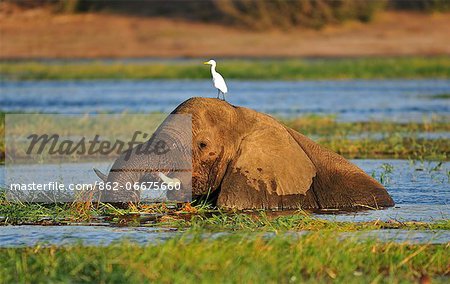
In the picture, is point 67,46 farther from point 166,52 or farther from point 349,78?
point 349,78

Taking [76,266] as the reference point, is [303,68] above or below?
below

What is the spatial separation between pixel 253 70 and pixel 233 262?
29.5 meters

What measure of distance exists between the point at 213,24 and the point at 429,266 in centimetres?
3797

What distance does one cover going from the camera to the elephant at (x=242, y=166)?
10273 millimetres

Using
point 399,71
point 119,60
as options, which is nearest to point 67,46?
point 119,60

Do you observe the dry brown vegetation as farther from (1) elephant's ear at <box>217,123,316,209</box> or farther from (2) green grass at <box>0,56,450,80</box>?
(1) elephant's ear at <box>217,123,316,209</box>

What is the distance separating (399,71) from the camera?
3662 cm

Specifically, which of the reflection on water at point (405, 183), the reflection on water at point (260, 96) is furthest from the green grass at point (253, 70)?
the reflection on water at point (405, 183)

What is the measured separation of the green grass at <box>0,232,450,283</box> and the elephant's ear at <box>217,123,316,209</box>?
189 centimetres

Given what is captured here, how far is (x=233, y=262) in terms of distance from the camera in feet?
25.6

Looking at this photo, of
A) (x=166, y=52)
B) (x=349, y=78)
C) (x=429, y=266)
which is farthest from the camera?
(x=166, y=52)

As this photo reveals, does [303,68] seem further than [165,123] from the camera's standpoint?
Yes

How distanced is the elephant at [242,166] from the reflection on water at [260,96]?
10877mm

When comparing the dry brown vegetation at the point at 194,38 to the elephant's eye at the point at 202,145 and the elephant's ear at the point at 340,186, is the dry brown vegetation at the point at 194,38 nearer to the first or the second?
the elephant's ear at the point at 340,186
